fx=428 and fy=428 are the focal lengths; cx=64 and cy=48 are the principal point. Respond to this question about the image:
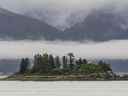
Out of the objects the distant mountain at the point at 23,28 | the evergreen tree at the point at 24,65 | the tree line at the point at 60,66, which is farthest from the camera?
the distant mountain at the point at 23,28

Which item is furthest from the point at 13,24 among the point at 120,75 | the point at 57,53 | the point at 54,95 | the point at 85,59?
the point at 54,95

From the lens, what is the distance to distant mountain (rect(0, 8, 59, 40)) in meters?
20.7

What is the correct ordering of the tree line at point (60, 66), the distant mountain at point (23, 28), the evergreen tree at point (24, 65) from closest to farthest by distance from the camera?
1. the evergreen tree at point (24, 65)
2. the tree line at point (60, 66)
3. the distant mountain at point (23, 28)

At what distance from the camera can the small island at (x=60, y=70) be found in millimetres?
19438

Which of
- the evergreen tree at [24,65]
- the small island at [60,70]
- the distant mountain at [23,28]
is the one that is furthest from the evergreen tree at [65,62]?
the evergreen tree at [24,65]

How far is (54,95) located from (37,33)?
759cm

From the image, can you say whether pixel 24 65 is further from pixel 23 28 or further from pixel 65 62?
pixel 23 28

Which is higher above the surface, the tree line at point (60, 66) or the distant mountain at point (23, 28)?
the distant mountain at point (23, 28)

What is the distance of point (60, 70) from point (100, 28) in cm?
337

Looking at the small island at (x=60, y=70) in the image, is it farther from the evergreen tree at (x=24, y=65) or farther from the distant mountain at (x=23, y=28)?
the distant mountain at (x=23, y=28)

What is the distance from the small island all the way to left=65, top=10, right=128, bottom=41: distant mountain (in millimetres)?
1751

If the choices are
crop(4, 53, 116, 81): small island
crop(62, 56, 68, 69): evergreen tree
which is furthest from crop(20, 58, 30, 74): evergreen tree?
crop(62, 56, 68, 69): evergreen tree

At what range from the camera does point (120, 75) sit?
65.2 feet

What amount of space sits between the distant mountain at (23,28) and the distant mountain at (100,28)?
1099 mm
